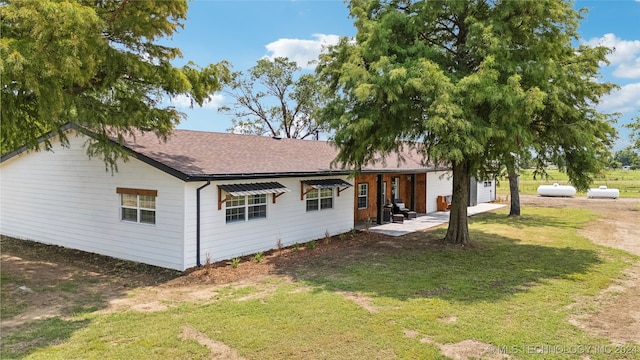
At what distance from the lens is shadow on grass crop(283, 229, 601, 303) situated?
884 centimetres

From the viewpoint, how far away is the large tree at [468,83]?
31.7ft

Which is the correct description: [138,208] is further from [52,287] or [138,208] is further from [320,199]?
[320,199]

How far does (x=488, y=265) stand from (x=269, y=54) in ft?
91.4

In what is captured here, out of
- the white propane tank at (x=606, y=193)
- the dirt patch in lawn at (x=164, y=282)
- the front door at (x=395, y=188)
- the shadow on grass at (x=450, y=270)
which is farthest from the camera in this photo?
the white propane tank at (x=606, y=193)

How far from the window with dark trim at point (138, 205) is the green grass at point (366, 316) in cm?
381

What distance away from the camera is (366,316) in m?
7.18

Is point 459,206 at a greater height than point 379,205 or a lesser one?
greater

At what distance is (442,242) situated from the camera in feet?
46.2

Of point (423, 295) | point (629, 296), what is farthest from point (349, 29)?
point (629, 296)

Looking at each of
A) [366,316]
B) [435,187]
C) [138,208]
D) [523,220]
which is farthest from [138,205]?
[523,220]

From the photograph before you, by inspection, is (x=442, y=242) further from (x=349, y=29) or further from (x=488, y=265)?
(x=349, y=29)

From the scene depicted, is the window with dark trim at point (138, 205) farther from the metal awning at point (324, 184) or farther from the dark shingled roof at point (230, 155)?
the metal awning at point (324, 184)

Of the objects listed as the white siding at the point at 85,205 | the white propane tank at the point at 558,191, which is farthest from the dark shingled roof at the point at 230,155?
the white propane tank at the point at 558,191

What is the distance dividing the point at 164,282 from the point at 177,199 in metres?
2.14
